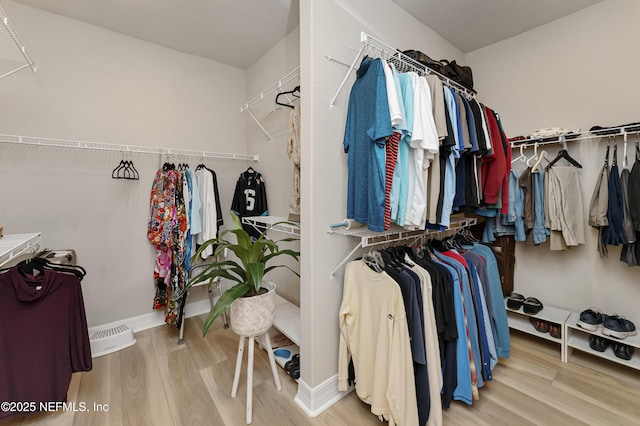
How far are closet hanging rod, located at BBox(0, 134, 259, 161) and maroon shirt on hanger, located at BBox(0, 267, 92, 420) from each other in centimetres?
102

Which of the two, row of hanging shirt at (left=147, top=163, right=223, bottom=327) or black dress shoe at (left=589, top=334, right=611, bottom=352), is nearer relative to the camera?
black dress shoe at (left=589, top=334, right=611, bottom=352)

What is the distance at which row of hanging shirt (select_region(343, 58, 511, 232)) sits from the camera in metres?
1.36

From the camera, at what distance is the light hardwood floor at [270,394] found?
1.54 m

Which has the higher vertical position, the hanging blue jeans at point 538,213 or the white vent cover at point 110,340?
the hanging blue jeans at point 538,213

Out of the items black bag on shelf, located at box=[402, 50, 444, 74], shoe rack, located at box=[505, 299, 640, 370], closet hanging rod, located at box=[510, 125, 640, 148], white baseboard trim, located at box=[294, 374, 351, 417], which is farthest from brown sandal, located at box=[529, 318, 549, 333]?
black bag on shelf, located at box=[402, 50, 444, 74]

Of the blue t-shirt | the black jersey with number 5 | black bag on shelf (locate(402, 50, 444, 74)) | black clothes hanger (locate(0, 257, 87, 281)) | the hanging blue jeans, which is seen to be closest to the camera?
the blue t-shirt

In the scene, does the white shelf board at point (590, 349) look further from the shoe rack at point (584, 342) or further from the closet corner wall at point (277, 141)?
the closet corner wall at point (277, 141)

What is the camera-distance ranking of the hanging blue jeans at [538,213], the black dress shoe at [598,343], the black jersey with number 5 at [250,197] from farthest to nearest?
the black jersey with number 5 at [250,197] → the hanging blue jeans at [538,213] → the black dress shoe at [598,343]

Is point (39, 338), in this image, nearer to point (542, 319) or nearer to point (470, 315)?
point (470, 315)

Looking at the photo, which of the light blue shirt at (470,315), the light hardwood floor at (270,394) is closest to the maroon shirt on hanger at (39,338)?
the light hardwood floor at (270,394)

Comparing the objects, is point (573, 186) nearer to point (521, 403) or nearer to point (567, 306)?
point (567, 306)

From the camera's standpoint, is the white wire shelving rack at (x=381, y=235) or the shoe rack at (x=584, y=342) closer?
the white wire shelving rack at (x=381, y=235)

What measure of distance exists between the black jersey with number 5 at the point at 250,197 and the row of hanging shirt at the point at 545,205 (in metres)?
2.20

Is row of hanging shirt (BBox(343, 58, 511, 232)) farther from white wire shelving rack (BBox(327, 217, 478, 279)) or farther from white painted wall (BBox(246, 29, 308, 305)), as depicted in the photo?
white painted wall (BBox(246, 29, 308, 305))
